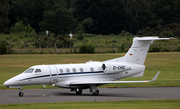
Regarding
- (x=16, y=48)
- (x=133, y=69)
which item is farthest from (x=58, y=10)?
(x=133, y=69)

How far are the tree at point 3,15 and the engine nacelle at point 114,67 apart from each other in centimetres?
8478

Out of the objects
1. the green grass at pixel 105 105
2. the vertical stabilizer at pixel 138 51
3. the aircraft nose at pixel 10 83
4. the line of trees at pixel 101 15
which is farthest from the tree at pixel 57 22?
the green grass at pixel 105 105

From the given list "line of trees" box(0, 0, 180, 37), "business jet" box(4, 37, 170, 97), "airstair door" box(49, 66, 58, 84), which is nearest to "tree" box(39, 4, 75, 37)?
"line of trees" box(0, 0, 180, 37)

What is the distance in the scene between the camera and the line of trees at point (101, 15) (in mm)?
111450

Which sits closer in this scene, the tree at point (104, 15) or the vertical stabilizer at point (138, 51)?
the vertical stabilizer at point (138, 51)

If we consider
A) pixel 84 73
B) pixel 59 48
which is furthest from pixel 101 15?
pixel 84 73

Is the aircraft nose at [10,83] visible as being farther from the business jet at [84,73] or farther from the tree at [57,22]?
the tree at [57,22]

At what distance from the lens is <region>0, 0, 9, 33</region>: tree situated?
105312 mm

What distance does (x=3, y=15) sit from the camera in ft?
356

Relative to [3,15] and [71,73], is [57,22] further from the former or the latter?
[71,73]

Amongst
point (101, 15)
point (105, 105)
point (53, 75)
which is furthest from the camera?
point (101, 15)

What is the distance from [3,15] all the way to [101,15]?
39.0m

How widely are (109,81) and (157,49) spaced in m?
51.8

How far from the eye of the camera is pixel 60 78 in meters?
24.2
